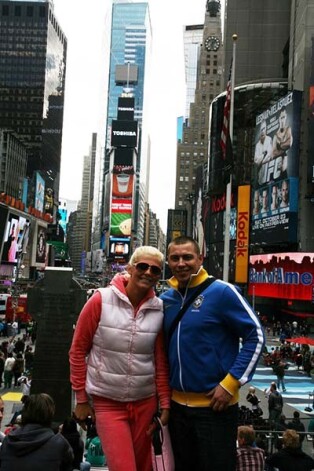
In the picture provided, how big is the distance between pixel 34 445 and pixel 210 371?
1.16 m

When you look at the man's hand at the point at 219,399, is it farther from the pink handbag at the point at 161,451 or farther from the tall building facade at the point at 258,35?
the tall building facade at the point at 258,35

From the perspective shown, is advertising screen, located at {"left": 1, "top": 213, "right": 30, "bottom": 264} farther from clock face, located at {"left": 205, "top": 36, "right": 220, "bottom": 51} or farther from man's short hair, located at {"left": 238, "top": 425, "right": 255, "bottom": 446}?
clock face, located at {"left": 205, "top": 36, "right": 220, "bottom": 51}

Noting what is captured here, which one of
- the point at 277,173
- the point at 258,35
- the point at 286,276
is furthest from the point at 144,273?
the point at 258,35

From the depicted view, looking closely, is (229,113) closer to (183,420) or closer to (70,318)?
(70,318)

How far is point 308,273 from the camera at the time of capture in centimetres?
4528

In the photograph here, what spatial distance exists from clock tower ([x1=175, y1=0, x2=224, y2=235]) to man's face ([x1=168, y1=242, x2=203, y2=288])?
5406 inches

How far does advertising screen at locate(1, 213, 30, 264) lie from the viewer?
60812mm

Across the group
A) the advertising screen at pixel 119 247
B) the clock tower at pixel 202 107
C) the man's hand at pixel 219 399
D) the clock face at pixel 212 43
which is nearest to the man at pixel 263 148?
the man's hand at pixel 219 399

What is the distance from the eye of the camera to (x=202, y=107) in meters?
148

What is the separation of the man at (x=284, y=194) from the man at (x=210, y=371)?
49149 millimetres

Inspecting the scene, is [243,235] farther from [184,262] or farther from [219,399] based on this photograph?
[219,399]

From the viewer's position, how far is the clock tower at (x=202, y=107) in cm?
14325

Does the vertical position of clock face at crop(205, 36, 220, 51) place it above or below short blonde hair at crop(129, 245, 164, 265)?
above

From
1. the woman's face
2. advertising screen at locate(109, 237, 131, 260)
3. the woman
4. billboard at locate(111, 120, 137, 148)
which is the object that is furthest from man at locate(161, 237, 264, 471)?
billboard at locate(111, 120, 137, 148)
